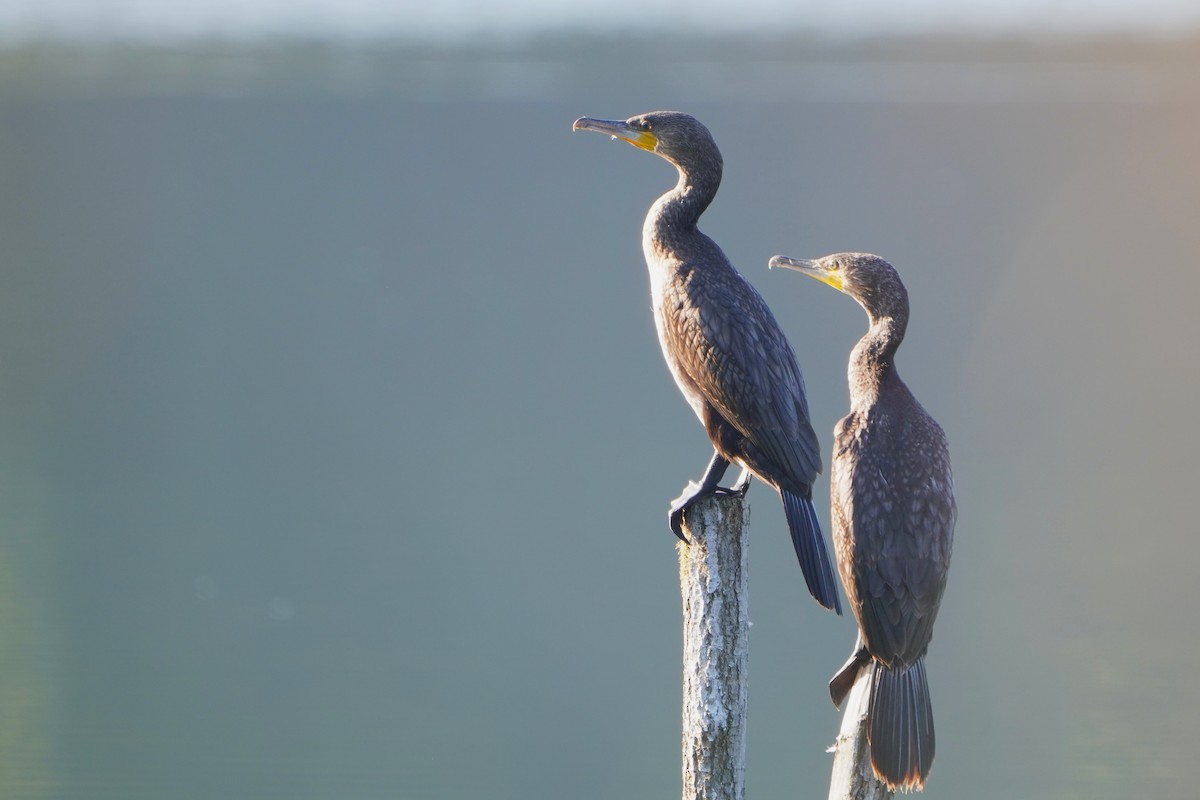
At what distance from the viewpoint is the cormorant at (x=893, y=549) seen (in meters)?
2.03

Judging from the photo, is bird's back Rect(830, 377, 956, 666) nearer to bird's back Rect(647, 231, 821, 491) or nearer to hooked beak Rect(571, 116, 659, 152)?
bird's back Rect(647, 231, 821, 491)

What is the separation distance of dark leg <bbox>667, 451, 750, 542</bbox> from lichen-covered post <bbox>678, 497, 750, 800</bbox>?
35mm

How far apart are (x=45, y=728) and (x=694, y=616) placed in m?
5.74

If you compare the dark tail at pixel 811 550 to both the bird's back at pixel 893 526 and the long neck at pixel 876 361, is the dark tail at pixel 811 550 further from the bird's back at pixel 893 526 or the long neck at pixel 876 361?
the long neck at pixel 876 361

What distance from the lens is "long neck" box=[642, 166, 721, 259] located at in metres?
2.42

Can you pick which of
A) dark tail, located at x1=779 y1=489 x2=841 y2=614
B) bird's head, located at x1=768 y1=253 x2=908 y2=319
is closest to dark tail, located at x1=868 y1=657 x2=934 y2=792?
dark tail, located at x1=779 y1=489 x2=841 y2=614

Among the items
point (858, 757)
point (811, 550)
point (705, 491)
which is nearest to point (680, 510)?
point (705, 491)

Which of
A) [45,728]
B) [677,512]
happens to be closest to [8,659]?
[45,728]

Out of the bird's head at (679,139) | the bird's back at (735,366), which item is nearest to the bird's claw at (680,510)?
the bird's back at (735,366)

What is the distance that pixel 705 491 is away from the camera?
226cm

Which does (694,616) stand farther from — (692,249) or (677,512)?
(692,249)

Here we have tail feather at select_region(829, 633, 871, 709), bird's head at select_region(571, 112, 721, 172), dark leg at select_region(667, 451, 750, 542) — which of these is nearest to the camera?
tail feather at select_region(829, 633, 871, 709)

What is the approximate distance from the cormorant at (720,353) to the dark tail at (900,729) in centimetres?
16

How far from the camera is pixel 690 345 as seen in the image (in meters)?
2.30
